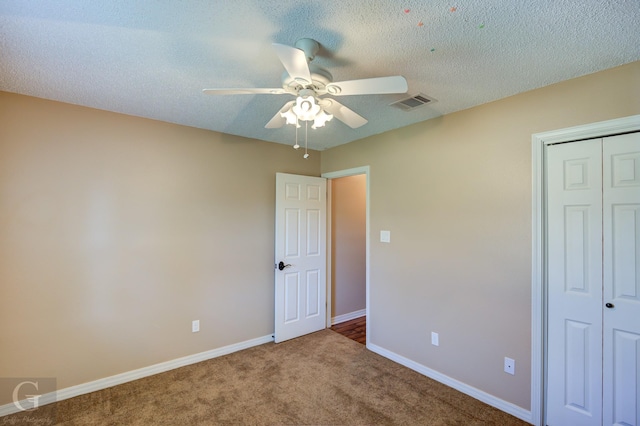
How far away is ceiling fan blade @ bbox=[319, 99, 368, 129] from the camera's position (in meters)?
1.77

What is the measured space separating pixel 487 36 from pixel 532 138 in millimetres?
1018

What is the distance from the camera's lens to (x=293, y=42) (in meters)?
1.64

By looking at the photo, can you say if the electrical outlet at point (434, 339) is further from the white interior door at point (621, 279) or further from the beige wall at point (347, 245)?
the beige wall at point (347, 245)

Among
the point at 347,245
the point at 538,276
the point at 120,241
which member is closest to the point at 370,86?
the point at 538,276

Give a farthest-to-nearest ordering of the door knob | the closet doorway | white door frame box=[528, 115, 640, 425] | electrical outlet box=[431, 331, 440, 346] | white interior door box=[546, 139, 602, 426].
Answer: the closet doorway
the door knob
electrical outlet box=[431, 331, 440, 346]
white door frame box=[528, 115, 640, 425]
white interior door box=[546, 139, 602, 426]

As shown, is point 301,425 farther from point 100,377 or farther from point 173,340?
point 100,377

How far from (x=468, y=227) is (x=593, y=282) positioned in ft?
2.86

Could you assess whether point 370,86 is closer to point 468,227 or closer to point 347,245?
point 468,227

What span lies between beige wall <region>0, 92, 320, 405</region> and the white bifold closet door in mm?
2816

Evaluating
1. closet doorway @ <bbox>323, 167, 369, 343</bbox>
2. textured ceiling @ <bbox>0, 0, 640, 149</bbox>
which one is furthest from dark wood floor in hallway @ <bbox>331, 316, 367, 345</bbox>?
textured ceiling @ <bbox>0, 0, 640, 149</bbox>

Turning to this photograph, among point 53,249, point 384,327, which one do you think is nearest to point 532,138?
point 384,327

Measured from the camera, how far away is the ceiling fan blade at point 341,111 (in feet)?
5.82

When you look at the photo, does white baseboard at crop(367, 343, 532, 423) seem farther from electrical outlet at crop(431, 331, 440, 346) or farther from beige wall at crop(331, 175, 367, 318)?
beige wall at crop(331, 175, 367, 318)

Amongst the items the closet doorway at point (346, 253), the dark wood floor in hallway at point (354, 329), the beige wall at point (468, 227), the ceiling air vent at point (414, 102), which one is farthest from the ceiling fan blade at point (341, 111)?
the dark wood floor in hallway at point (354, 329)
